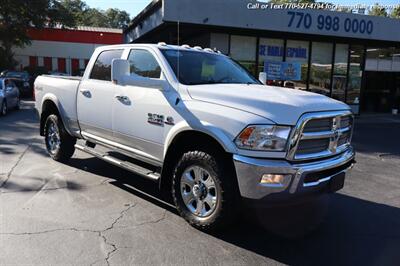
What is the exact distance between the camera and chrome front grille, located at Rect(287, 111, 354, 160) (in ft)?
13.3

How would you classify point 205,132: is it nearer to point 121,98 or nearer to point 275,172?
point 275,172

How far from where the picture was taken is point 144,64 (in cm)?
555

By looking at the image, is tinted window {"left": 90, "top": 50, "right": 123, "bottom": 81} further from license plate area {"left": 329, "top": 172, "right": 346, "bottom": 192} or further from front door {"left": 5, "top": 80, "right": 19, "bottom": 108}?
front door {"left": 5, "top": 80, "right": 19, "bottom": 108}

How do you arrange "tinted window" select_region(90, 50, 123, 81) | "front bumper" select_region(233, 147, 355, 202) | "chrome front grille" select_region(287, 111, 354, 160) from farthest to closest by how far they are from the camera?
"tinted window" select_region(90, 50, 123, 81) → "chrome front grille" select_region(287, 111, 354, 160) → "front bumper" select_region(233, 147, 355, 202)

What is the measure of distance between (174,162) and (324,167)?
5.74 feet

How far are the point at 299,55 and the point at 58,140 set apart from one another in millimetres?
12580

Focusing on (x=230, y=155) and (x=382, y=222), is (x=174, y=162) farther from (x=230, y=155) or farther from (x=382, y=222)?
(x=382, y=222)

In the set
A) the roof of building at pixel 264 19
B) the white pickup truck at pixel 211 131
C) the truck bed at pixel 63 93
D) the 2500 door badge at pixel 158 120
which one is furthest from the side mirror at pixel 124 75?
the roof of building at pixel 264 19

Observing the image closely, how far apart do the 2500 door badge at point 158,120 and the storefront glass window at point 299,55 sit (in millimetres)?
13119

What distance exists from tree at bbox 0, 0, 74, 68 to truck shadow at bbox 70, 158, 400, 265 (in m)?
33.8

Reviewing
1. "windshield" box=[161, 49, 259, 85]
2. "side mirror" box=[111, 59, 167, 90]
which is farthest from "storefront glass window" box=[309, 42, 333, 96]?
"side mirror" box=[111, 59, 167, 90]

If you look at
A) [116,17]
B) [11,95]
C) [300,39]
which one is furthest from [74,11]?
[116,17]

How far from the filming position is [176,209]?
521cm

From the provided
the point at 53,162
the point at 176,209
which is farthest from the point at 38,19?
the point at 176,209
